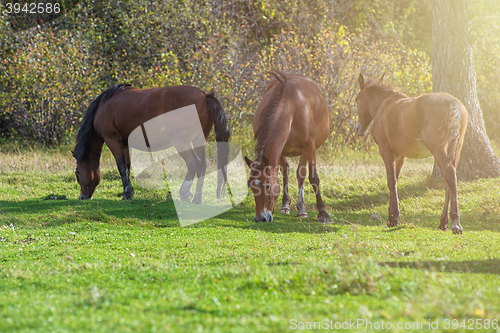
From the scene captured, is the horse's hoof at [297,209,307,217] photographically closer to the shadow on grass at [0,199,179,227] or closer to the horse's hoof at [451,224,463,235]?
the shadow on grass at [0,199,179,227]

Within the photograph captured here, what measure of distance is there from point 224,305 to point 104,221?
222 inches

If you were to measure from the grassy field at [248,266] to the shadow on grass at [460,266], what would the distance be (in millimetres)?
21

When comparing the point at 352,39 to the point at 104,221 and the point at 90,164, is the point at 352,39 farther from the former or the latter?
the point at 104,221

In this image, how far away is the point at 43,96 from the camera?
16.1 metres

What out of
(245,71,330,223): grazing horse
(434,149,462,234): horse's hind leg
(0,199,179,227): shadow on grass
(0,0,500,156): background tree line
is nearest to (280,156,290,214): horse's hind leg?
(245,71,330,223): grazing horse

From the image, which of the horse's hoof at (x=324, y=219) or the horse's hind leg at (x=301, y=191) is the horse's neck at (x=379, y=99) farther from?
the horse's hoof at (x=324, y=219)

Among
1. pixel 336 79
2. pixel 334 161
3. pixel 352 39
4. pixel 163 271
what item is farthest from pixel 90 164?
pixel 352 39

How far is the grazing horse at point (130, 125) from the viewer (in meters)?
10.0

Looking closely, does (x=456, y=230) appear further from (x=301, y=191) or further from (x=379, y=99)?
(x=379, y=99)

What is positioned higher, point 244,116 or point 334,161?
point 244,116

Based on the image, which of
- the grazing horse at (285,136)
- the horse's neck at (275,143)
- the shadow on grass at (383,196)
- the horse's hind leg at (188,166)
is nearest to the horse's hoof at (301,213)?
the grazing horse at (285,136)

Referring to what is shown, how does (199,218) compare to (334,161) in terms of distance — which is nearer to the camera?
(199,218)

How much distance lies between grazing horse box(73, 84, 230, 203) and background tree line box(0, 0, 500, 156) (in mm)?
5383

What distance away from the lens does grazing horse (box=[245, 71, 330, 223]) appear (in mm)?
6973
